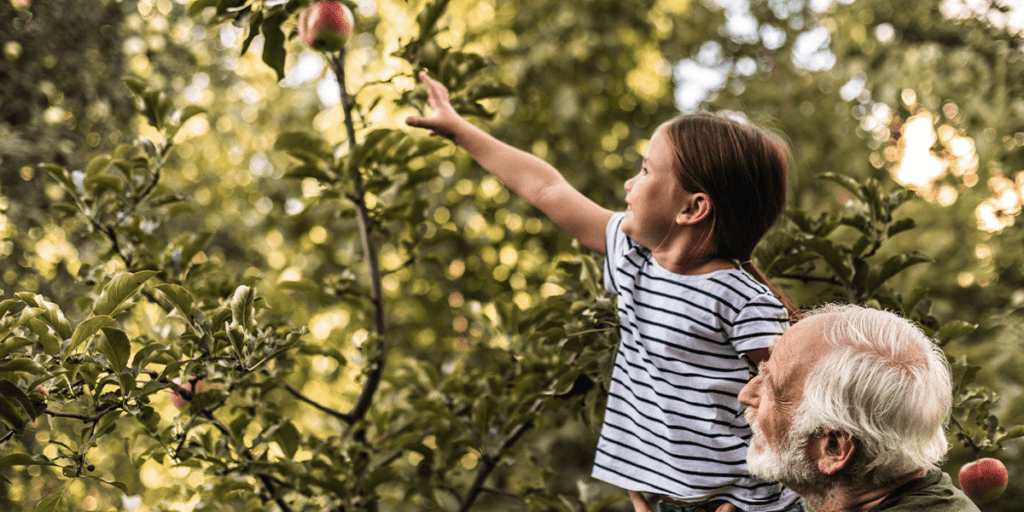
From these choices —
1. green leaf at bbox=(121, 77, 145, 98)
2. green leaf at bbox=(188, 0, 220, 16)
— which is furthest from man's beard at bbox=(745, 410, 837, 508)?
green leaf at bbox=(121, 77, 145, 98)

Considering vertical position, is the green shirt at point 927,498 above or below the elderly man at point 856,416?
below

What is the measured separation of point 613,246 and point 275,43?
0.79m

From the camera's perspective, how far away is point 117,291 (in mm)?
995

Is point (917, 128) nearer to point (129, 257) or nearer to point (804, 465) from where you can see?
point (804, 465)

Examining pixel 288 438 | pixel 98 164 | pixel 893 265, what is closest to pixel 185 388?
pixel 288 438

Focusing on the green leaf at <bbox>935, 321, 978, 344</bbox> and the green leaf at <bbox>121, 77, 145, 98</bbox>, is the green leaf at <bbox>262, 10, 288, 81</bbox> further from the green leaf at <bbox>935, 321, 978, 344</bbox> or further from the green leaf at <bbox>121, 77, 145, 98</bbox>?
the green leaf at <bbox>935, 321, 978, 344</bbox>

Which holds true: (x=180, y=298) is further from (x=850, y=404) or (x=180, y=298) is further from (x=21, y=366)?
(x=850, y=404)

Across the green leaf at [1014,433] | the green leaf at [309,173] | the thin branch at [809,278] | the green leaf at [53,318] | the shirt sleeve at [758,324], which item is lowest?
the green leaf at [53,318]

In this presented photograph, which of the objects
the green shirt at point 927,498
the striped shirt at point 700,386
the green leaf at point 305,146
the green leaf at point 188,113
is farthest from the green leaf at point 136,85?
the green shirt at point 927,498

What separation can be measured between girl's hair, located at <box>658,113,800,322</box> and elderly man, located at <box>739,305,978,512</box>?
0.23 m

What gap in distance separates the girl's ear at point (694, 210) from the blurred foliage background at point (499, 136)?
0.73 meters

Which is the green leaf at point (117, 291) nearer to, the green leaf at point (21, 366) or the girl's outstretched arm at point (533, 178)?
the green leaf at point (21, 366)

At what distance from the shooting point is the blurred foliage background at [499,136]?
2.29 metres

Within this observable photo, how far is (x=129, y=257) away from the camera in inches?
59.7
